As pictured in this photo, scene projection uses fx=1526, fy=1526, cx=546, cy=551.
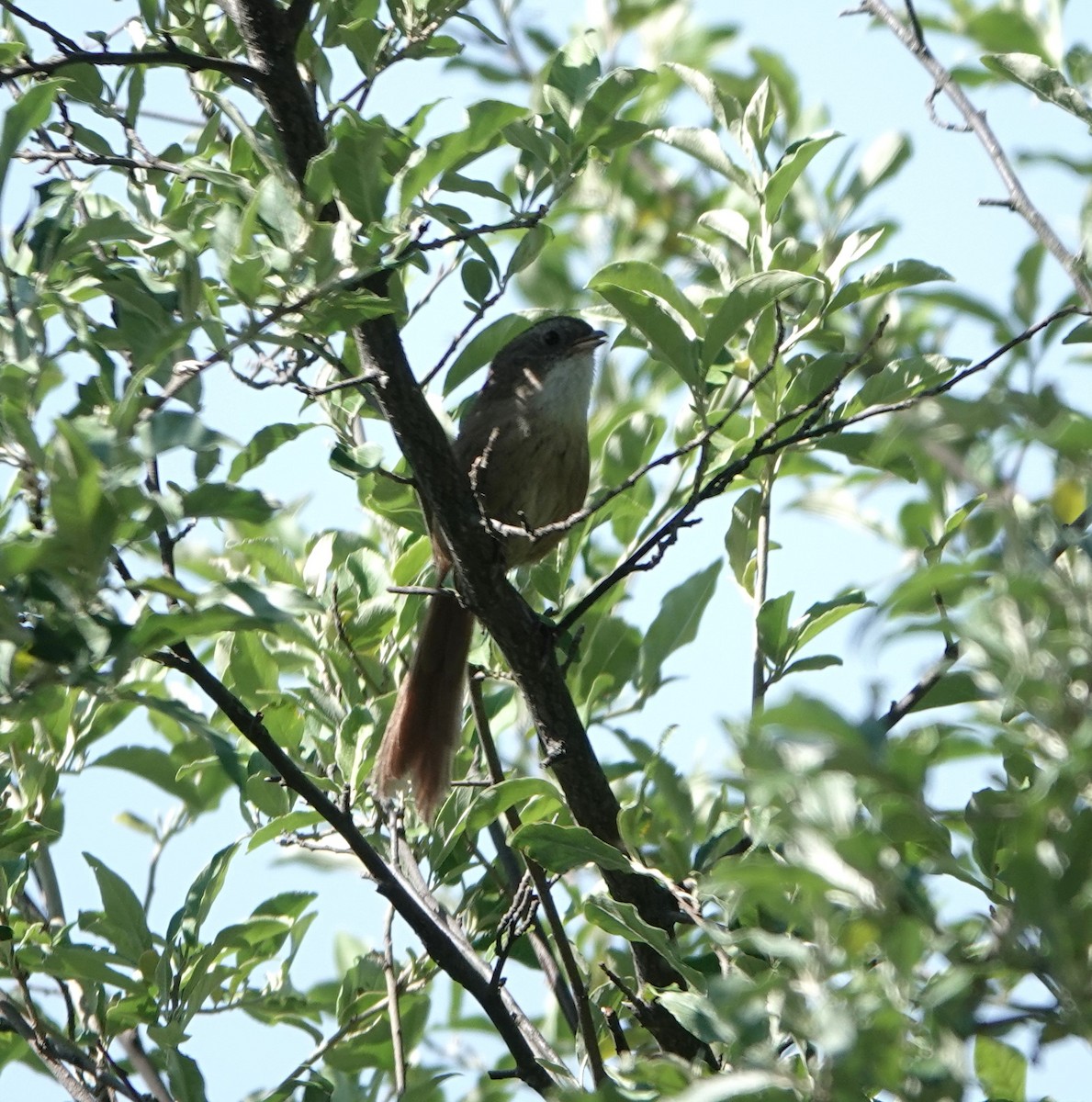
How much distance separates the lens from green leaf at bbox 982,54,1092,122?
3062 mm

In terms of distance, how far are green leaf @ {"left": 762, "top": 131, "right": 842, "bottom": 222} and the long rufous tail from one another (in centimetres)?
117

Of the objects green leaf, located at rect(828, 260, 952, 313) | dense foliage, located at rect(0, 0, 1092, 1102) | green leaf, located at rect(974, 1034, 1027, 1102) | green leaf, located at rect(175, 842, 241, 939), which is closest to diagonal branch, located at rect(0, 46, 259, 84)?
dense foliage, located at rect(0, 0, 1092, 1102)

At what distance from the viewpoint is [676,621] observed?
3.76 metres

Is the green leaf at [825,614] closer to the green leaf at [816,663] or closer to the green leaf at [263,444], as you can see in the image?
the green leaf at [816,663]

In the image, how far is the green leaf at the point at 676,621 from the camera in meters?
3.76

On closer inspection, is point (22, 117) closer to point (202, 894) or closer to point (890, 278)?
point (202, 894)

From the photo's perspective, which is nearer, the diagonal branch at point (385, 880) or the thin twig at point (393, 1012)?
the diagonal branch at point (385, 880)

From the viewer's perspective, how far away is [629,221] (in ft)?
17.9

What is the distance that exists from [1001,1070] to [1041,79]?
195 cm

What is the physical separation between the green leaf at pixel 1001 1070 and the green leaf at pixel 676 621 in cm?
166

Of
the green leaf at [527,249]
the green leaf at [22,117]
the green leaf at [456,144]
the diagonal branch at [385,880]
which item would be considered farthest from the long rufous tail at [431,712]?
the green leaf at [22,117]

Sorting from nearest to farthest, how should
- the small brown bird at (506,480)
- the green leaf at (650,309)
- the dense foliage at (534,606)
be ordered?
1. the dense foliage at (534,606)
2. the green leaf at (650,309)
3. the small brown bird at (506,480)

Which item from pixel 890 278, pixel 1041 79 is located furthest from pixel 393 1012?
pixel 1041 79

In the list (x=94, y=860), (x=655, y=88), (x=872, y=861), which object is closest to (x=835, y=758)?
(x=872, y=861)
